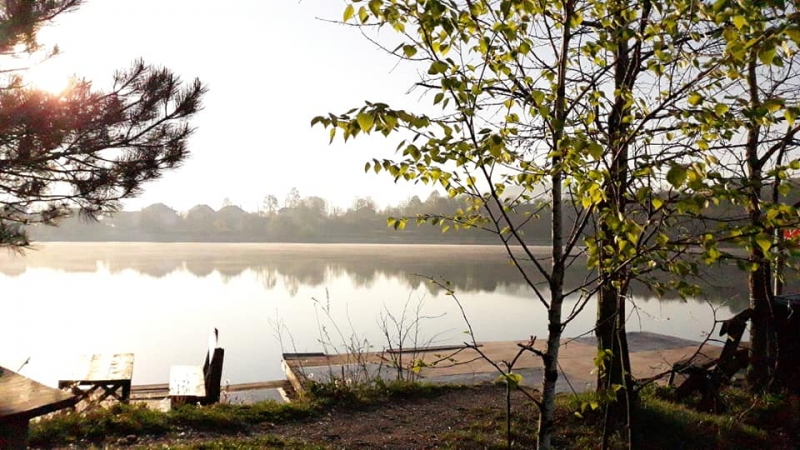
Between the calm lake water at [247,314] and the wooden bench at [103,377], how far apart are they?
5.27 ft

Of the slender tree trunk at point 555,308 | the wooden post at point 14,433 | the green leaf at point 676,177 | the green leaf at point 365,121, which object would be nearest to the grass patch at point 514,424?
the slender tree trunk at point 555,308

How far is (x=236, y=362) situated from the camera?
420 inches

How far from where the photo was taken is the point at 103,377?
288 inches

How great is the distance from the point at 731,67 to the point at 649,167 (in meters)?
0.63

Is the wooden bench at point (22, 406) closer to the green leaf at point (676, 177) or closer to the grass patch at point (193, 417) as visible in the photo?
the grass patch at point (193, 417)

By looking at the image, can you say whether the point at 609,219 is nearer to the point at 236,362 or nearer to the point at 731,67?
the point at 731,67

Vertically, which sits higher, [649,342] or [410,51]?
[410,51]

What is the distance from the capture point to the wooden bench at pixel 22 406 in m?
2.65

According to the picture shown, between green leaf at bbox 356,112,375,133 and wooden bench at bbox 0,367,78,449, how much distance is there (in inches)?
76.7

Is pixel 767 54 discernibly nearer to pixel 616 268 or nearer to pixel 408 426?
pixel 616 268

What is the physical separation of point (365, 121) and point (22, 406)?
214cm

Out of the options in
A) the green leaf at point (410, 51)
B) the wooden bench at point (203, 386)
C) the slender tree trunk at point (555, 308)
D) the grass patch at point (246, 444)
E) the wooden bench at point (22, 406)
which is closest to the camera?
the green leaf at point (410, 51)

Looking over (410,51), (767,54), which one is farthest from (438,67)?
(767,54)

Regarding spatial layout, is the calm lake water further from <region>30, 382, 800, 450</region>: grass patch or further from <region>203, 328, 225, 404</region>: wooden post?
<region>203, 328, 225, 404</region>: wooden post
